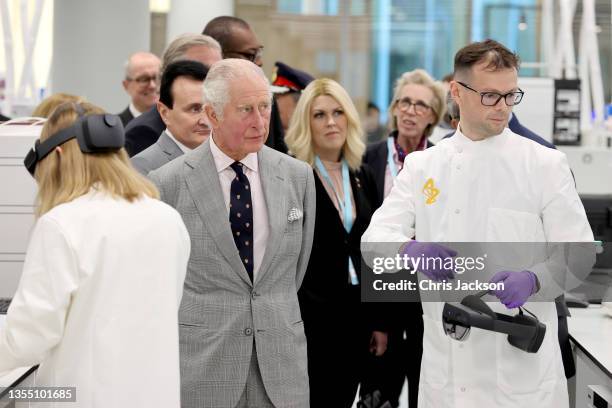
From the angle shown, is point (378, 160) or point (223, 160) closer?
point (223, 160)

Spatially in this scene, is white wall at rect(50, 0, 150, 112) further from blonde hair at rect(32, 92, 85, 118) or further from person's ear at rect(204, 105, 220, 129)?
person's ear at rect(204, 105, 220, 129)

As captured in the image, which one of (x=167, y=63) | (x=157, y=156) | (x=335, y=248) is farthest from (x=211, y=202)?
(x=167, y=63)

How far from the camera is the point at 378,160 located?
4.07m

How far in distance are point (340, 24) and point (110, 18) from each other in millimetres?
4348

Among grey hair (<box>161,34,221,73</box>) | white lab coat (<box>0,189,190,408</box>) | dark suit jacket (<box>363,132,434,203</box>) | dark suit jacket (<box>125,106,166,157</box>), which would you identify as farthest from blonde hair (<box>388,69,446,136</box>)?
white lab coat (<box>0,189,190,408</box>)

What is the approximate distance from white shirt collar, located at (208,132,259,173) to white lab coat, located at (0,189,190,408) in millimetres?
541

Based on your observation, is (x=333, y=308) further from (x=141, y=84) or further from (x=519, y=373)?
(x=141, y=84)

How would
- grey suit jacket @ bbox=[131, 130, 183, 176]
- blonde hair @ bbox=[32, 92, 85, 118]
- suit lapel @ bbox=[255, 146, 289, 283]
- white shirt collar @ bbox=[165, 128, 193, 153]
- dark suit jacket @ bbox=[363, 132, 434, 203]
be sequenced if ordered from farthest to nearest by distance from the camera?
1. blonde hair @ bbox=[32, 92, 85, 118]
2. dark suit jacket @ bbox=[363, 132, 434, 203]
3. white shirt collar @ bbox=[165, 128, 193, 153]
4. grey suit jacket @ bbox=[131, 130, 183, 176]
5. suit lapel @ bbox=[255, 146, 289, 283]

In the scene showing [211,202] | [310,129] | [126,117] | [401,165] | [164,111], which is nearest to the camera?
[211,202]

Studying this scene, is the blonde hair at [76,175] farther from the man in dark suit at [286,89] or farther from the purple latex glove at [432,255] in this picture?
the man in dark suit at [286,89]

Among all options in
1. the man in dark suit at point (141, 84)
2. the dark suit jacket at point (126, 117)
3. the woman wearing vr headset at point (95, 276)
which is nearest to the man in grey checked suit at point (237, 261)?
the woman wearing vr headset at point (95, 276)

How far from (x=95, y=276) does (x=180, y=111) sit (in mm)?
1212

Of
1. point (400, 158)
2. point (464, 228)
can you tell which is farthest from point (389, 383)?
point (464, 228)

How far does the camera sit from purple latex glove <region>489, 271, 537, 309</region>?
2.46 meters
